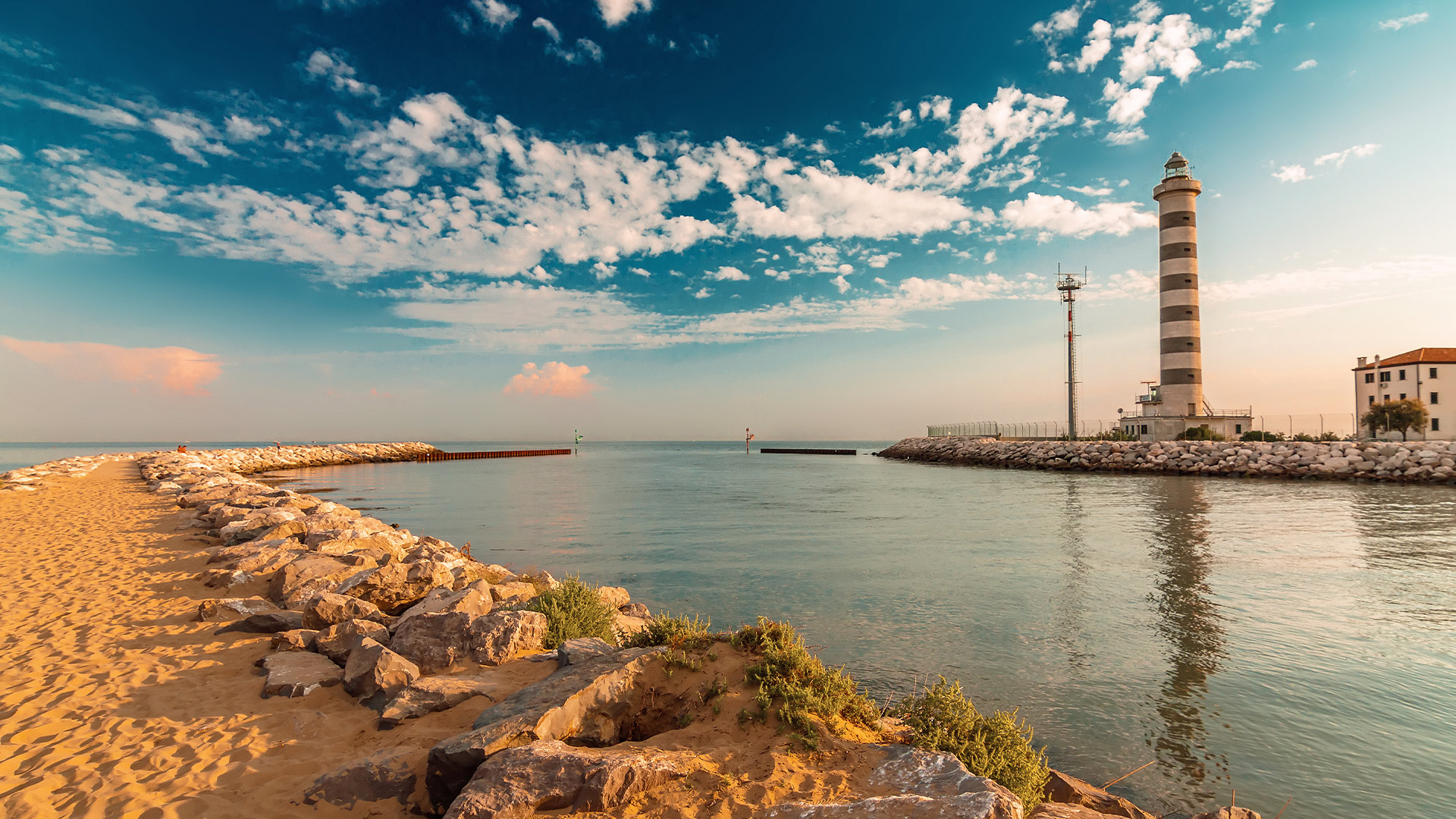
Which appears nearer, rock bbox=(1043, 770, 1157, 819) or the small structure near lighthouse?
rock bbox=(1043, 770, 1157, 819)

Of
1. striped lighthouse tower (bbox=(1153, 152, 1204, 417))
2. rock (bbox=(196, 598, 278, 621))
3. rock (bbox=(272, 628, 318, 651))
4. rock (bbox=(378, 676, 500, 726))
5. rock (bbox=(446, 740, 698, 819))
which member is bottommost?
rock (bbox=(196, 598, 278, 621))

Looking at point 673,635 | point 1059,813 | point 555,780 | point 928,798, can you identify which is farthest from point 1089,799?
point 555,780

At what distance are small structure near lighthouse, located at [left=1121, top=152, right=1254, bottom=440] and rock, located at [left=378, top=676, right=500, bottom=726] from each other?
184 feet

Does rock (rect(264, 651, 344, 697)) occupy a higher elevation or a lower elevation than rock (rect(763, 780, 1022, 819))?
lower

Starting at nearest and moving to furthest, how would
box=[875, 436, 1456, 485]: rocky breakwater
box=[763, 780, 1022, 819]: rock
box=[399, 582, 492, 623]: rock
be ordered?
1. box=[763, 780, 1022, 819]: rock
2. box=[399, 582, 492, 623]: rock
3. box=[875, 436, 1456, 485]: rocky breakwater

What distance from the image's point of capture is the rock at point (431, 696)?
196 inches

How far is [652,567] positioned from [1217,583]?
12043mm

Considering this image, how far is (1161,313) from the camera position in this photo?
48.4m

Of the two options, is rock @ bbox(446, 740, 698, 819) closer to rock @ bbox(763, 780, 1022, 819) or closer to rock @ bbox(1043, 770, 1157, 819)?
rock @ bbox(763, 780, 1022, 819)

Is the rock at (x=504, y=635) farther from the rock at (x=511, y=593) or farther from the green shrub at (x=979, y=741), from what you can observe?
the green shrub at (x=979, y=741)

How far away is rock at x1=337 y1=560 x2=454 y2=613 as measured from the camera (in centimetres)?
823

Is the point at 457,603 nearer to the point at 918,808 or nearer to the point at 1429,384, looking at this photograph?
the point at 918,808

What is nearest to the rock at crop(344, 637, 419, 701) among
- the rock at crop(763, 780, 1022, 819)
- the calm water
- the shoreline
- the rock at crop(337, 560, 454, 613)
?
the shoreline

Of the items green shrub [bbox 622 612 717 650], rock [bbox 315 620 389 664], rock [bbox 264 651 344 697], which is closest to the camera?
green shrub [bbox 622 612 717 650]
